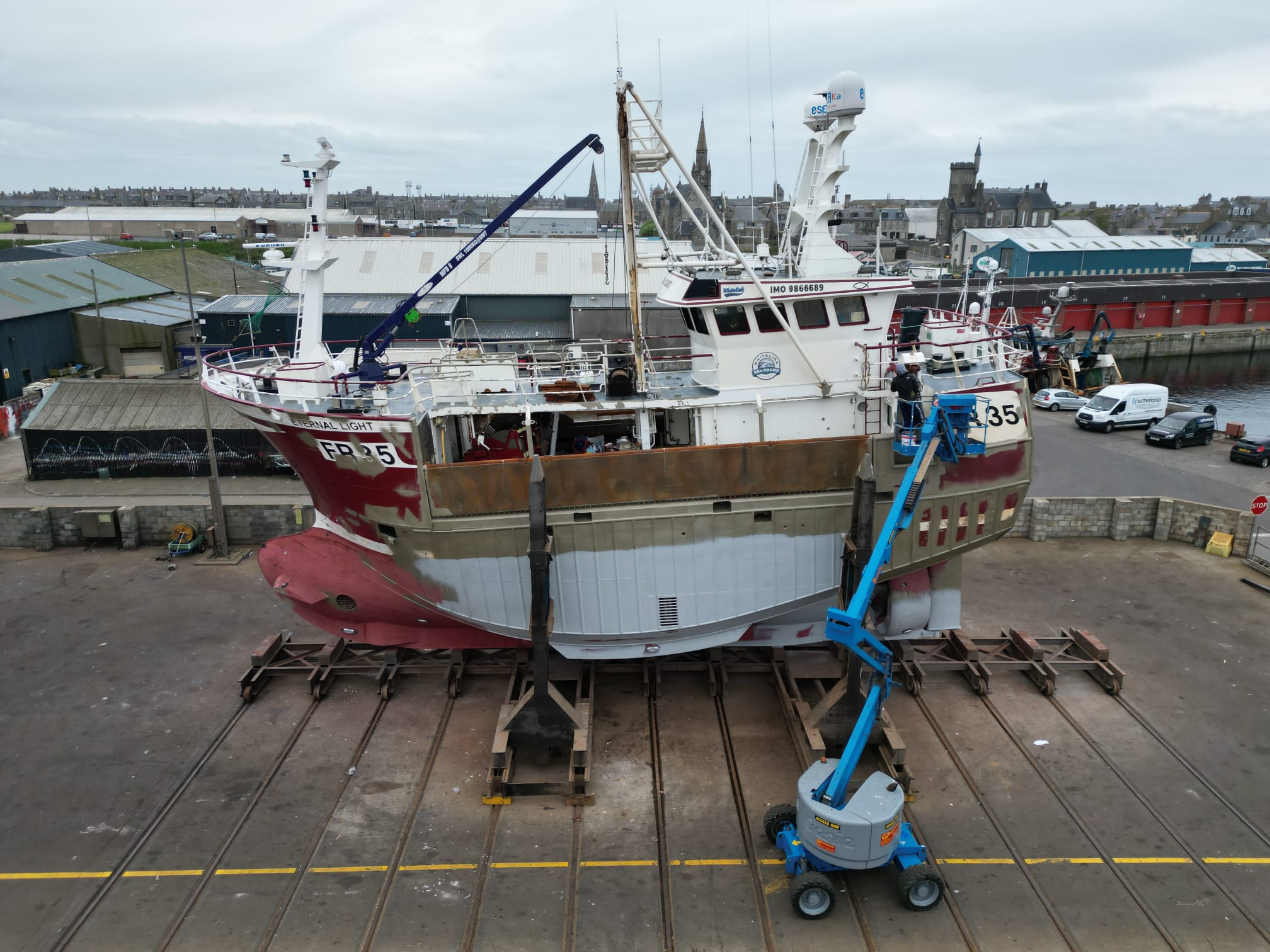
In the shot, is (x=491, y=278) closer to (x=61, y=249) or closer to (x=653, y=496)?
(x=653, y=496)

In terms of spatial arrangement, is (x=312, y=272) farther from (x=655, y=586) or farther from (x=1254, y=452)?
(x=1254, y=452)

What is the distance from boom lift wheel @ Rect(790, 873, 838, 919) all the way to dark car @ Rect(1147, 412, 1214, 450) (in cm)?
2630

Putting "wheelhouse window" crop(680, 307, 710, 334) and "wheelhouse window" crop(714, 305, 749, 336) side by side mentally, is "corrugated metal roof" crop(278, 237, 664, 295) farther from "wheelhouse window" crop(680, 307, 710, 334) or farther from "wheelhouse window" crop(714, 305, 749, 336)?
"wheelhouse window" crop(714, 305, 749, 336)

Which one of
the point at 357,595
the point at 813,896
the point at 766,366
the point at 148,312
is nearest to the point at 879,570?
the point at 813,896

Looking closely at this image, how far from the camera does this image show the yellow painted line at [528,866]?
10.6 metres

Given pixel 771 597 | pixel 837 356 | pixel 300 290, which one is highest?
pixel 300 290

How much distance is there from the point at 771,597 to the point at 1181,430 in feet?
76.7

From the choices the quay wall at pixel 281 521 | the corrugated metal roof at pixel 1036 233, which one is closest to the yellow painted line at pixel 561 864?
the quay wall at pixel 281 521

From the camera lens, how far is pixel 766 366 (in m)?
13.8

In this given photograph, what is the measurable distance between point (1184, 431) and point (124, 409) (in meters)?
36.0

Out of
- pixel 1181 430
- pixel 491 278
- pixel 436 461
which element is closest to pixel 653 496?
pixel 436 461

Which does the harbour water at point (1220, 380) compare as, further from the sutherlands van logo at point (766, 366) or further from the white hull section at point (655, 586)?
the white hull section at point (655, 586)

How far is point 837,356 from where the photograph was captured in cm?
1398

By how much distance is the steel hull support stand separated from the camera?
37.8ft
